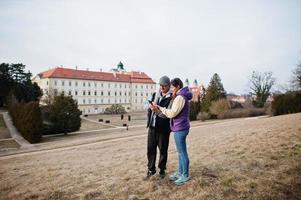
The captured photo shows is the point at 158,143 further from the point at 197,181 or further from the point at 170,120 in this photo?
the point at 197,181

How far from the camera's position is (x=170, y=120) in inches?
187

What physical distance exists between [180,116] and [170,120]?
29cm

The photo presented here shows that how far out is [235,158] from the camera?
6.21 meters

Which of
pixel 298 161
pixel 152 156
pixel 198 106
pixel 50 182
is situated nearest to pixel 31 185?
pixel 50 182

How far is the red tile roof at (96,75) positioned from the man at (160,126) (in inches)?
2881

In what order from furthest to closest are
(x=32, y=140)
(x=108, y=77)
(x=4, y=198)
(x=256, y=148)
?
1. (x=108, y=77)
2. (x=32, y=140)
3. (x=256, y=148)
4. (x=4, y=198)

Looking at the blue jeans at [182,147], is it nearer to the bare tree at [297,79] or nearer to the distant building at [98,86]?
the bare tree at [297,79]

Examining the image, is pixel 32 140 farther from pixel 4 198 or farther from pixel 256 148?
pixel 256 148

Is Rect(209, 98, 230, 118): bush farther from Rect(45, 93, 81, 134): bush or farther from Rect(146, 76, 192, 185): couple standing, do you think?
Rect(146, 76, 192, 185): couple standing

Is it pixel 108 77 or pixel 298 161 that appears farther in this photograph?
pixel 108 77

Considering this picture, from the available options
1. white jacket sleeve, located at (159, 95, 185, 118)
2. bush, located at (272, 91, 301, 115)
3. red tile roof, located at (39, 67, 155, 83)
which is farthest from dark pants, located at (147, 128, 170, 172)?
red tile roof, located at (39, 67, 155, 83)

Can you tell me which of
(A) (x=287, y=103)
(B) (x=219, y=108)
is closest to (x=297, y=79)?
(A) (x=287, y=103)

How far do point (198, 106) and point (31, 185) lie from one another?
43.3m

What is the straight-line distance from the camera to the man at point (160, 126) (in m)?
4.82
